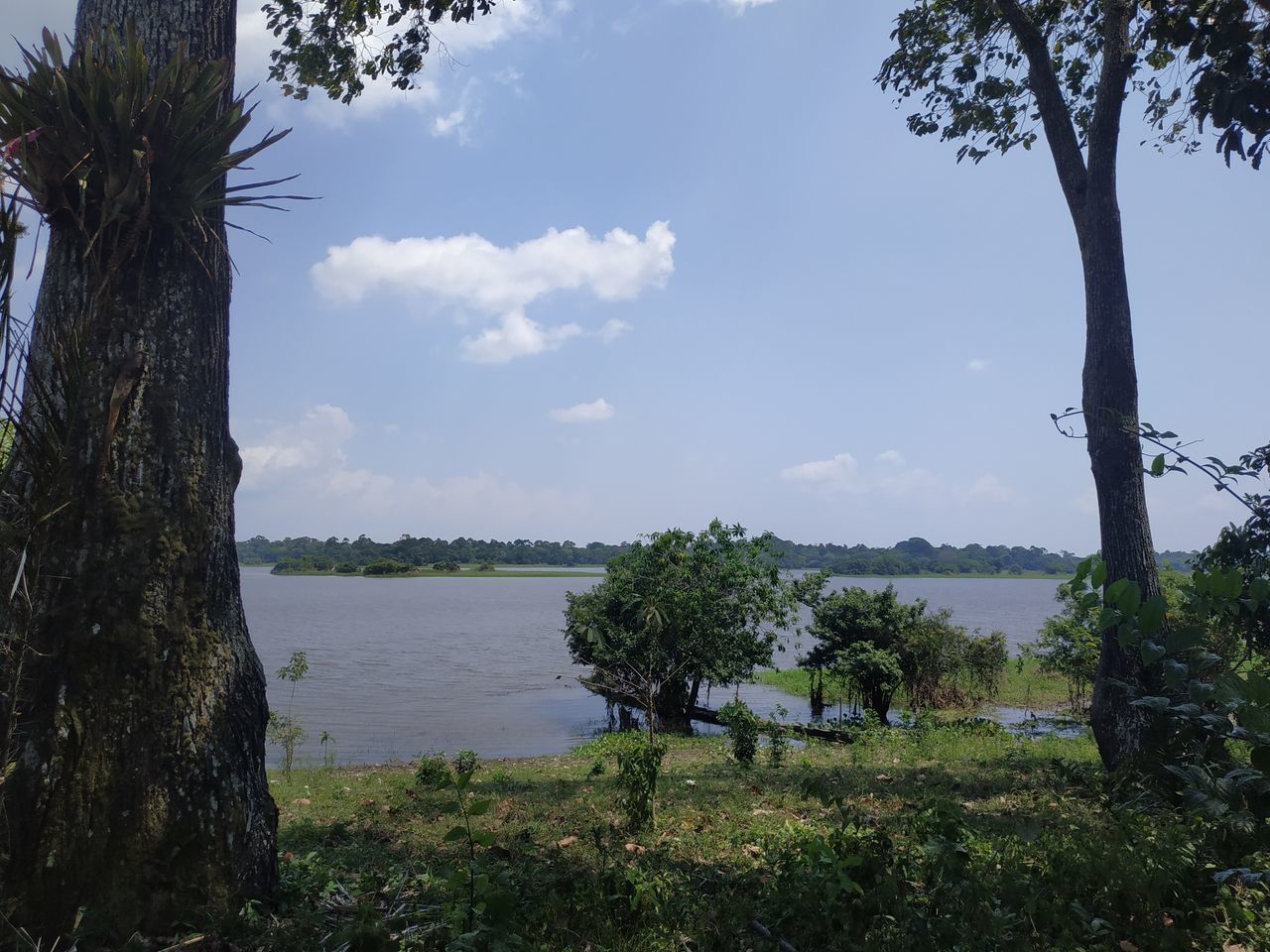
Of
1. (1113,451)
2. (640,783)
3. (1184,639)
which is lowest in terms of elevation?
(640,783)

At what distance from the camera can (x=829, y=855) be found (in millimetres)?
3580

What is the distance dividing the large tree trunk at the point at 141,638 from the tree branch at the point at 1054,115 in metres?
7.73

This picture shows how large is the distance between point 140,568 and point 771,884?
3.39m

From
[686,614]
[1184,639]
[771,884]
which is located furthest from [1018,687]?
[1184,639]

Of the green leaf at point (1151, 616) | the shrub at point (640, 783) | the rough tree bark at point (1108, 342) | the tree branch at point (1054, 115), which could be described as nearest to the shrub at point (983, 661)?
the rough tree bark at point (1108, 342)

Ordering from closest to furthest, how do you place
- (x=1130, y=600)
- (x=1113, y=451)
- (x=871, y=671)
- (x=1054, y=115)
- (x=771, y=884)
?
(x=1130, y=600) → (x=771, y=884) → (x=1113, y=451) → (x=1054, y=115) → (x=871, y=671)

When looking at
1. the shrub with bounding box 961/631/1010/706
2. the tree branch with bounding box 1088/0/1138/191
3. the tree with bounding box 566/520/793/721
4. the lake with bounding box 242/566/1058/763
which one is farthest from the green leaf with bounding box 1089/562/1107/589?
the shrub with bounding box 961/631/1010/706

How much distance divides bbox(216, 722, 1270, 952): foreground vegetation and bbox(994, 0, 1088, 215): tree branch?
5668 mm

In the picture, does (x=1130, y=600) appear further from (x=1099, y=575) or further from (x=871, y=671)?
(x=871, y=671)

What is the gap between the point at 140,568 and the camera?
3580 mm

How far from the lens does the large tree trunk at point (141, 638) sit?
3287 millimetres

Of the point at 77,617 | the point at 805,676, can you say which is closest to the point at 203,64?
the point at 77,617

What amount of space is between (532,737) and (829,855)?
23.3 metres

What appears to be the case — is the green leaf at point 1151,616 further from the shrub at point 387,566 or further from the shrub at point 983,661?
the shrub at point 387,566
